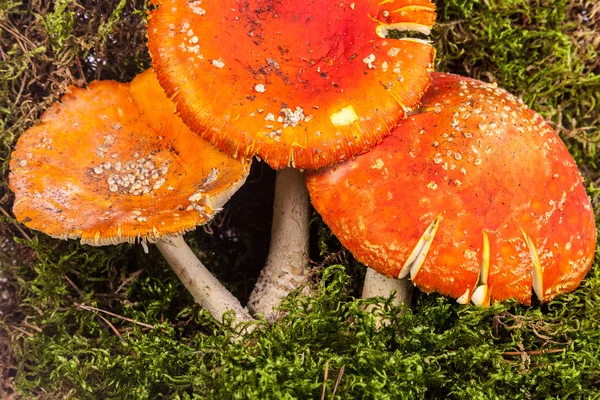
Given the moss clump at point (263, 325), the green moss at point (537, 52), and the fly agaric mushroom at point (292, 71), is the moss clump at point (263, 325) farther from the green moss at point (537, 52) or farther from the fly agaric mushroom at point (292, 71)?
the fly agaric mushroom at point (292, 71)

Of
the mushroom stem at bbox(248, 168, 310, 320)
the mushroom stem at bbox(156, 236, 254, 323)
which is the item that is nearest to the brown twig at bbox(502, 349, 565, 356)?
the mushroom stem at bbox(248, 168, 310, 320)

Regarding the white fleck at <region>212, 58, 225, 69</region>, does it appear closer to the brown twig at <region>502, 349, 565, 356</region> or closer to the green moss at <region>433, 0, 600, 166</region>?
the green moss at <region>433, 0, 600, 166</region>

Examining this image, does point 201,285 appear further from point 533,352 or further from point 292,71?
point 533,352

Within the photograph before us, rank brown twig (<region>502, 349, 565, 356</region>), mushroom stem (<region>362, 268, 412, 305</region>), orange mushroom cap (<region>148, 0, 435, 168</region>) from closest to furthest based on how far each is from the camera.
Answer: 1. orange mushroom cap (<region>148, 0, 435, 168</region>)
2. brown twig (<region>502, 349, 565, 356</region>)
3. mushroom stem (<region>362, 268, 412, 305</region>)

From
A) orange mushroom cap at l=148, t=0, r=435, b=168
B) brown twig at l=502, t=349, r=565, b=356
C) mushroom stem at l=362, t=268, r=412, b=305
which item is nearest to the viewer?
orange mushroom cap at l=148, t=0, r=435, b=168

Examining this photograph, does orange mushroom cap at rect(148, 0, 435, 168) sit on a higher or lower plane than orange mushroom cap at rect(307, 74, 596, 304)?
higher

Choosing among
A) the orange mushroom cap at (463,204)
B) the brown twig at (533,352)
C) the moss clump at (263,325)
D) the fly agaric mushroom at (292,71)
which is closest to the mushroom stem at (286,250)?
the moss clump at (263,325)

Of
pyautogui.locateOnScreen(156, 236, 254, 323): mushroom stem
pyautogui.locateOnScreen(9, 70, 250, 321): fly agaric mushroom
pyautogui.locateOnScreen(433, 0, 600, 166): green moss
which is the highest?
pyautogui.locateOnScreen(433, 0, 600, 166): green moss

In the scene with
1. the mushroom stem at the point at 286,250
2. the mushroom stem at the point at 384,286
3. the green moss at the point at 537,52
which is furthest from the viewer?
the green moss at the point at 537,52
